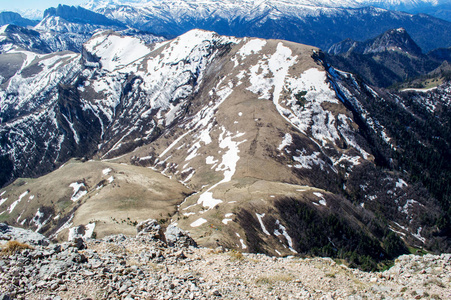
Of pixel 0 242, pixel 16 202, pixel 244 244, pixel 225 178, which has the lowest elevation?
pixel 16 202

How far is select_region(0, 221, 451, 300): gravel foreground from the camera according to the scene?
21797 millimetres

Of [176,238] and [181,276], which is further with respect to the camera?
[176,238]

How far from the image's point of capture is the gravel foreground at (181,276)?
21.8 metres

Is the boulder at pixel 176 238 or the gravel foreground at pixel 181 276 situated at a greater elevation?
the gravel foreground at pixel 181 276

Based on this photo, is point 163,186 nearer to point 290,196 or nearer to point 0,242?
point 290,196

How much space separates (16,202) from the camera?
196625 mm

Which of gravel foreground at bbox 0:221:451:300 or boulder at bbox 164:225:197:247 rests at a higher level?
gravel foreground at bbox 0:221:451:300

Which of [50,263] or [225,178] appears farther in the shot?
[225,178]

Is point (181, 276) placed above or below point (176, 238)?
above

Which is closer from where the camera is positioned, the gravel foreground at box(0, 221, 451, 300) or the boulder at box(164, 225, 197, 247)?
the gravel foreground at box(0, 221, 451, 300)

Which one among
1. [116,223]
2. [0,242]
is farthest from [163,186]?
[0,242]

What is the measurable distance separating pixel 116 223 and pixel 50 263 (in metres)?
86.1

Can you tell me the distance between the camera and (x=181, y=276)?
87.1ft

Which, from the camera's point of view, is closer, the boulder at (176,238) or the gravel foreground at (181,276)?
the gravel foreground at (181,276)
